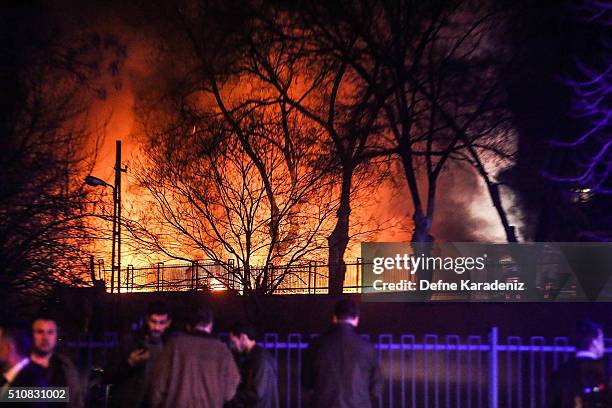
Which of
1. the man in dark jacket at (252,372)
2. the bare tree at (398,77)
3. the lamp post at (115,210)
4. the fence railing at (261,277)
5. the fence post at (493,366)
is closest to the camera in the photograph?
the man in dark jacket at (252,372)

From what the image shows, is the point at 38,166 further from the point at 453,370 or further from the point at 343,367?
the point at 453,370

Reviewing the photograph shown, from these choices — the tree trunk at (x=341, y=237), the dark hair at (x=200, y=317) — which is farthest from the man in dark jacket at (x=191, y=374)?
the tree trunk at (x=341, y=237)

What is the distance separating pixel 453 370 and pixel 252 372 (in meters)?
11.2

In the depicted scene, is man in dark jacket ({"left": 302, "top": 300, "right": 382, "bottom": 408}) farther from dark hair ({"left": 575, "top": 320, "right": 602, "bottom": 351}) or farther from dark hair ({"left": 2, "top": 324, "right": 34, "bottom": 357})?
dark hair ({"left": 2, "top": 324, "right": 34, "bottom": 357})

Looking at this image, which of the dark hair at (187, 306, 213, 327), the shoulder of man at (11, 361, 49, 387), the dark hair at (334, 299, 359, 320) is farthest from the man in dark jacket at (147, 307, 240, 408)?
the dark hair at (334, 299, 359, 320)

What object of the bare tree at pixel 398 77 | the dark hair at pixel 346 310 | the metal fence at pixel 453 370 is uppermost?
the bare tree at pixel 398 77

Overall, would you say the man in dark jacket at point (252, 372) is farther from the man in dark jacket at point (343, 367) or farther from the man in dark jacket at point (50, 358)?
the man in dark jacket at point (50, 358)

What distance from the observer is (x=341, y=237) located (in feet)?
60.7

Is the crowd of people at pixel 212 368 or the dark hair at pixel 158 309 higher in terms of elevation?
the dark hair at pixel 158 309

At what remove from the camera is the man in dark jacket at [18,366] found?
5707mm

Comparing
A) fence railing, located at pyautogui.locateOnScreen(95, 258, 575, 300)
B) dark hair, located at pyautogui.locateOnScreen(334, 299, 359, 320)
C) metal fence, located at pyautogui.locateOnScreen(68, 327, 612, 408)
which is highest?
fence railing, located at pyautogui.locateOnScreen(95, 258, 575, 300)

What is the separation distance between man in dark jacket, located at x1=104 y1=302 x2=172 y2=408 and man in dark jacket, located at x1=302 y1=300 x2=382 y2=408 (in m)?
1.39

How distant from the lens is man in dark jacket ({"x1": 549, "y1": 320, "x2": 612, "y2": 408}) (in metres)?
6.62

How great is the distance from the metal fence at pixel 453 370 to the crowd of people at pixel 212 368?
80cm
